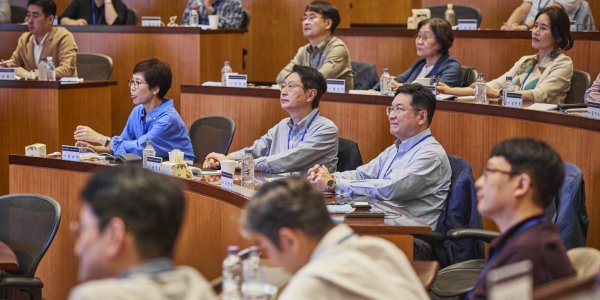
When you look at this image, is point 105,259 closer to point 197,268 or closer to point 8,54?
point 197,268

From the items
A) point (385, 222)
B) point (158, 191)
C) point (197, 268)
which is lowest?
point (197, 268)

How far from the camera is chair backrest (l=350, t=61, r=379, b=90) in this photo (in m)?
6.83

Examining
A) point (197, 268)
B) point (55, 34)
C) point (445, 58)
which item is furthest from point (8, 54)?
point (197, 268)

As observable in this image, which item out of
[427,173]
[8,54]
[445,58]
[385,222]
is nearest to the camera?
[385,222]

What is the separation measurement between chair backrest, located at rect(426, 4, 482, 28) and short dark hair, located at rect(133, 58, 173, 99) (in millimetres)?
3523

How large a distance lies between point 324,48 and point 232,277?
13.8 feet

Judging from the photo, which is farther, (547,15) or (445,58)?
(445,58)

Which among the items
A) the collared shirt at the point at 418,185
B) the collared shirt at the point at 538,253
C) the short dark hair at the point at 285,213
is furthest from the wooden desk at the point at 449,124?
the short dark hair at the point at 285,213

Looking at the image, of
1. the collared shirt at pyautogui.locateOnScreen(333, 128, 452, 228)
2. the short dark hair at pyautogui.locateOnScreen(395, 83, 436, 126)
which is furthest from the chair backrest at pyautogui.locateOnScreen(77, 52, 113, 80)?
the collared shirt at pyautogui.locateOnScreen(333, 128, 452, 228)

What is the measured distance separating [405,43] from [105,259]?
5.80 metres

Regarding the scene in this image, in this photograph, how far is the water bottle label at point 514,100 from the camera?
526 centimetres

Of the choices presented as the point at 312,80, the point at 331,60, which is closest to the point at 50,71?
the point at 331,60

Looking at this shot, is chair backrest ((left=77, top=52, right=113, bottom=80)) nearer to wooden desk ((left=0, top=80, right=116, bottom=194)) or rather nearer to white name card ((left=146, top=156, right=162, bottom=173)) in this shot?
wooden desk ((left=0, top=80, right=116, bottom=194))

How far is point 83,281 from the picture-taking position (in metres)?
2.13
